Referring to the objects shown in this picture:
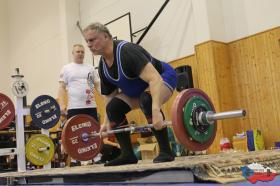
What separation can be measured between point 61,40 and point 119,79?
6390 millimetres

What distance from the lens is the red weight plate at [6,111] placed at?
3.68 m

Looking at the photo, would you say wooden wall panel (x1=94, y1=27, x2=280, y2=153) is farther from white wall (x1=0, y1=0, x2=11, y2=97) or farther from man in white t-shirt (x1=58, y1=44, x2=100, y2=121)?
white wall (x1=0, y1=0, x2=11, y2=97)

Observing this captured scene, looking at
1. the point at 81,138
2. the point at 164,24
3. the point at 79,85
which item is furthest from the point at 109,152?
the point at 164,24

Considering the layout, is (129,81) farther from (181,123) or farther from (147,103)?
(181,123)

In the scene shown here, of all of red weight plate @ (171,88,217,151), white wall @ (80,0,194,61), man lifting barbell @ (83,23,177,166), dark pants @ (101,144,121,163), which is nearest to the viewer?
red weight plate @ (171,88,217,151)

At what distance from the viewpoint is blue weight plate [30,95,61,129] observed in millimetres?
3684

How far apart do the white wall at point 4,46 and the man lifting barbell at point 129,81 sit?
26.0ft

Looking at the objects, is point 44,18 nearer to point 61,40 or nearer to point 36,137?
point 61,40

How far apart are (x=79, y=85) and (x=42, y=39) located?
596cm

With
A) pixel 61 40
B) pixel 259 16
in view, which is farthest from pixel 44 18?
pixel 259 16

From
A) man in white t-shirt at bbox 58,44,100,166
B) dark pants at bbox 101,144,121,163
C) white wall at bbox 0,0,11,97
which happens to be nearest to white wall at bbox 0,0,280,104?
white wall at bbox 0,0,11,97

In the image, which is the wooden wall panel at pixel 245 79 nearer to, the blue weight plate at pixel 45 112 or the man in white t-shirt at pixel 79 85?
the man in white t-shirt at pixel 79 85

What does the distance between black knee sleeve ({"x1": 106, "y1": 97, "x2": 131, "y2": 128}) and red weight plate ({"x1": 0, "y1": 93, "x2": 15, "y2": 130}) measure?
154cm

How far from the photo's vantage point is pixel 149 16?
667 cm
